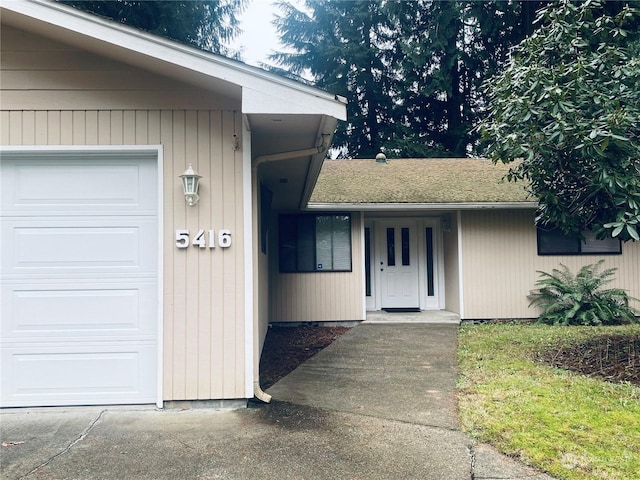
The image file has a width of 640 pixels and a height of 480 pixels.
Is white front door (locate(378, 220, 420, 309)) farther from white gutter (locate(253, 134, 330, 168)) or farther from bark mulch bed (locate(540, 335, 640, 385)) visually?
white gutter (locate(253, 134, 330, 168))

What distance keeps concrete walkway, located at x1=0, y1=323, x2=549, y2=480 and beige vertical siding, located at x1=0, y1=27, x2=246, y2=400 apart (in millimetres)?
421

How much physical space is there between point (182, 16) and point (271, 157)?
12.5m

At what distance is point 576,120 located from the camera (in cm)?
471

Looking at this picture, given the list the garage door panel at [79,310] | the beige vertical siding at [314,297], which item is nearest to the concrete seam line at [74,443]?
the garage door panel at [79,310]

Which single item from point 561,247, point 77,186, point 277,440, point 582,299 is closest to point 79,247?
point 77,186

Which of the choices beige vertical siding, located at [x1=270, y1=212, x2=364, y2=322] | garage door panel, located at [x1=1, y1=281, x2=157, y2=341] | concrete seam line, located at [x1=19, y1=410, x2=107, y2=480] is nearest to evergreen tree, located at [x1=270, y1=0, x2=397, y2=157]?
beige vertical siding, located at [x1=270, y1=212, x2=364, y2=322]

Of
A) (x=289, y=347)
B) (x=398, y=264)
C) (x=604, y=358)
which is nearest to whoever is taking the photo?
(x=604, y=358)

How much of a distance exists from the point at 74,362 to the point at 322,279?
5450 mm

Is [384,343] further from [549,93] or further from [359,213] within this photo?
[549,93]

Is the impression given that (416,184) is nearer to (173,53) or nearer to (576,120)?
(576,120)

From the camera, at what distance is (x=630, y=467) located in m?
2.86

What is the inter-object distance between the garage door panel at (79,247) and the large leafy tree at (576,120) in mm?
3929

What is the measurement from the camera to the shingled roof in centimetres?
884

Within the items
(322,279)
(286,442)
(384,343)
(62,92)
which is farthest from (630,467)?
(322,279)
